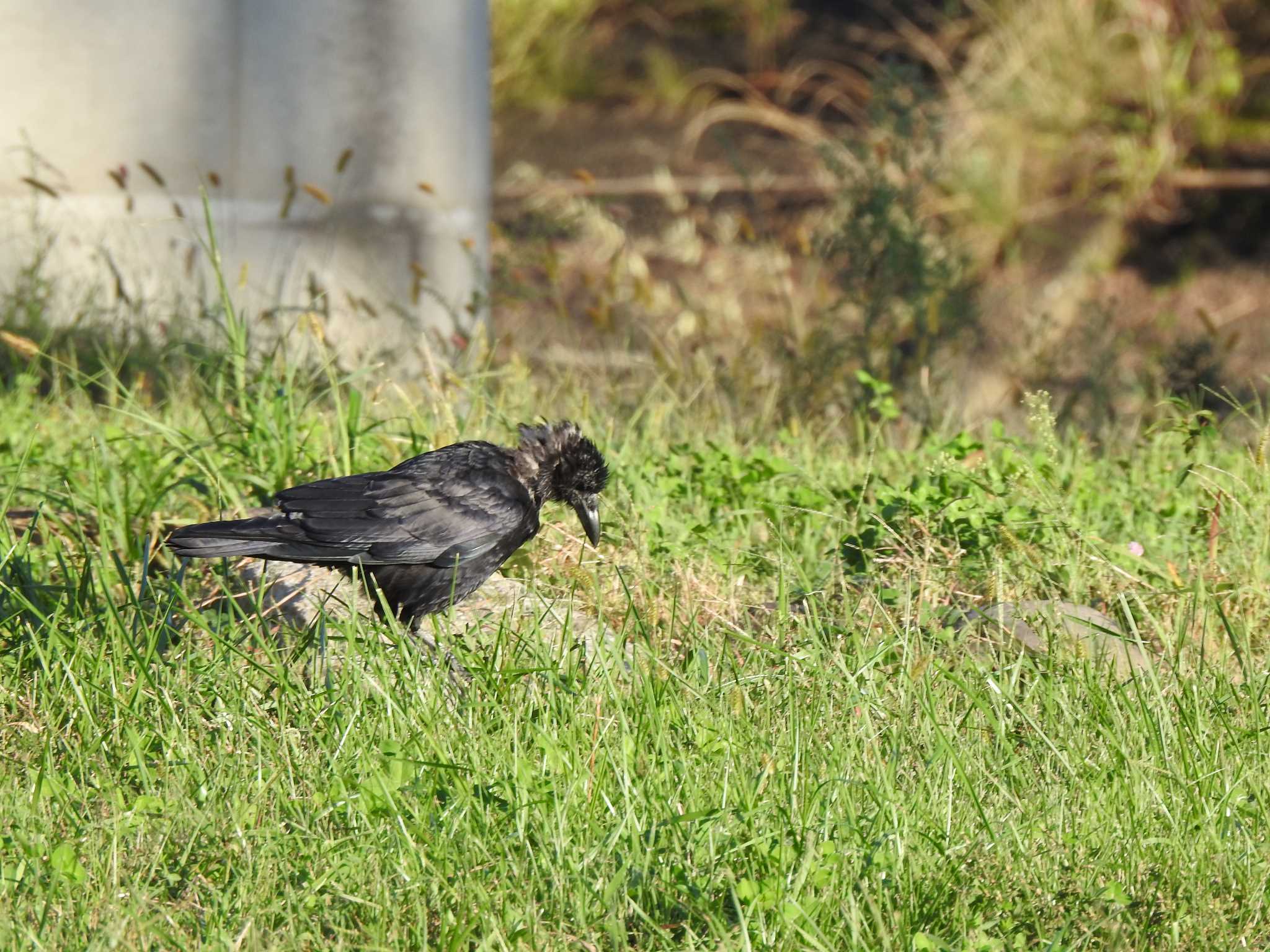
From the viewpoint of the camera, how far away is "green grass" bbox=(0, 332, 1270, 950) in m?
2.52

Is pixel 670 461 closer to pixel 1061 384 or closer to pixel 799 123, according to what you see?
pixel 1061 384

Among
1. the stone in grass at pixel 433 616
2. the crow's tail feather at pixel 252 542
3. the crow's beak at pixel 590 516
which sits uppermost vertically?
the crow's tail feather at pixel 252 542

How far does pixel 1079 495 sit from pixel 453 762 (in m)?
2.39

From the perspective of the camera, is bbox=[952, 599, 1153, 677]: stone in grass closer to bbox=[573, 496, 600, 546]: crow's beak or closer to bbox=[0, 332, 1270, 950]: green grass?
bbox=[0, 332, 1270, 950]: green grass

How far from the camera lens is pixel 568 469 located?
4.06 metres

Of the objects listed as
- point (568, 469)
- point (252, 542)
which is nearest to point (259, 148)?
point (568, 469)

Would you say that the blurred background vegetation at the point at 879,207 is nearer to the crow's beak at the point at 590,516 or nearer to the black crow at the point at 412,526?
the crow's beak at the point at 590,516

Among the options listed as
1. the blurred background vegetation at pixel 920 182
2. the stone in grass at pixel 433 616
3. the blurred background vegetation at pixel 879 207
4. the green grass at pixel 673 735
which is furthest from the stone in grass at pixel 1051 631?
the blurred background vegetation at pixel 920 182

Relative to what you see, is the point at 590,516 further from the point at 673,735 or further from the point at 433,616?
the point at 673,735

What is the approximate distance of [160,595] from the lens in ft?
12.5

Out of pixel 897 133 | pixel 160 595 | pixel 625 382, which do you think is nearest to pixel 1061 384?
pixel 897 133

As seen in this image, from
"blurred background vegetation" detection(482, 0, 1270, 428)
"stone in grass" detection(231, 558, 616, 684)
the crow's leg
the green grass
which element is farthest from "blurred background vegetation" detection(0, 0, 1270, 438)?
the crow's leg

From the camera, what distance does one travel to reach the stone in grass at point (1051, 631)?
3461mm

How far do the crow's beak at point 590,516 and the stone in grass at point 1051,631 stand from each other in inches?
40.1
